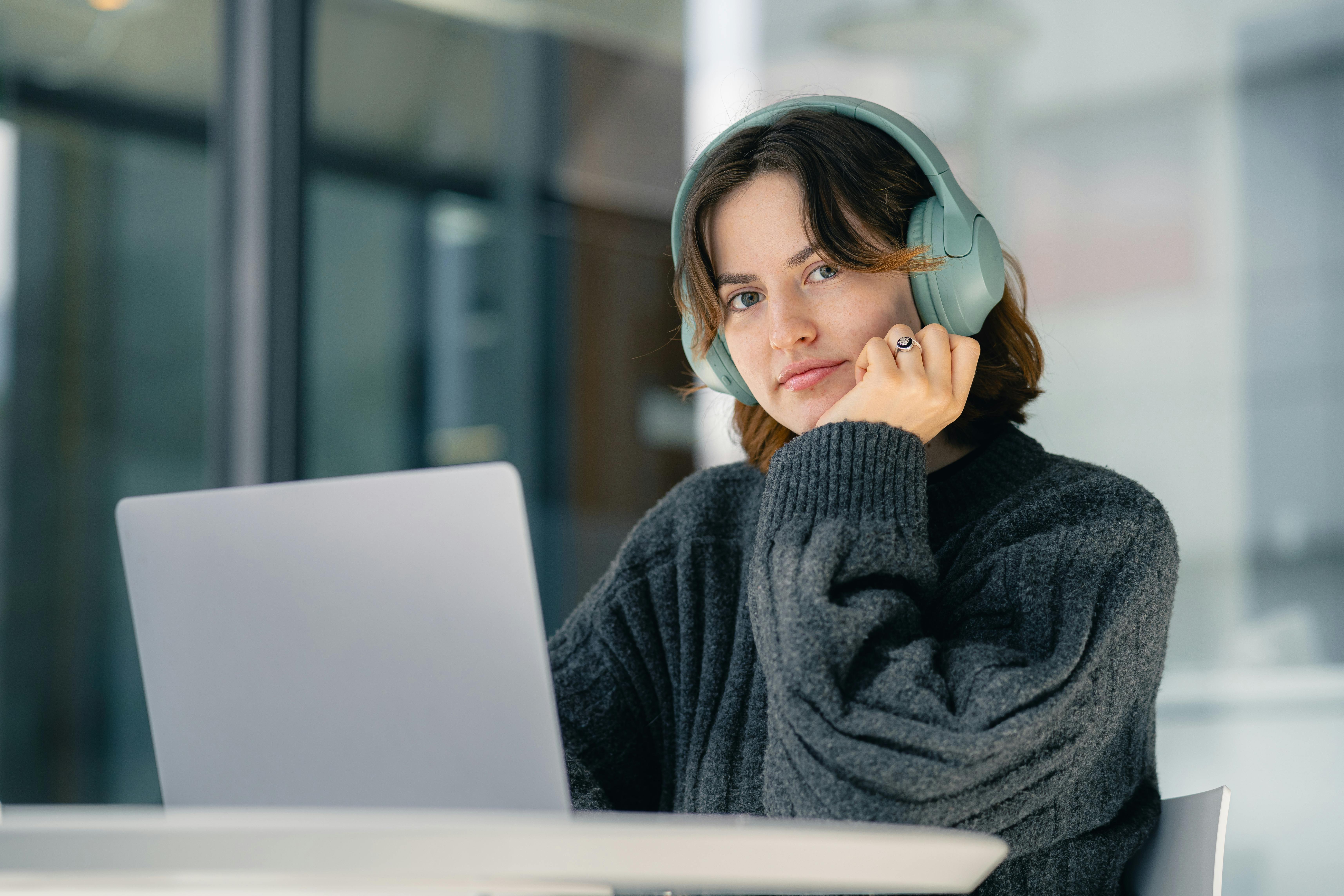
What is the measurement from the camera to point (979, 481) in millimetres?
1153

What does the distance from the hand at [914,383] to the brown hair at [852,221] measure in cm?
8

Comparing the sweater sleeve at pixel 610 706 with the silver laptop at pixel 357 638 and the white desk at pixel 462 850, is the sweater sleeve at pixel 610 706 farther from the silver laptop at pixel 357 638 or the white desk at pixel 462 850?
the white desk at pixel 462 850

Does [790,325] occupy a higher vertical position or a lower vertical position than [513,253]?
lower

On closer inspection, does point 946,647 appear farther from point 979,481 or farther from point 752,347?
point 752,347

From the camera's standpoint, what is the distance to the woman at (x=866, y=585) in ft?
2.91

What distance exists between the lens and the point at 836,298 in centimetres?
113

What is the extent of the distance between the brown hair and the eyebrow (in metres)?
0.01

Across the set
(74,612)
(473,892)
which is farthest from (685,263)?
(74,612)

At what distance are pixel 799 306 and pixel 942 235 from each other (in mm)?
147

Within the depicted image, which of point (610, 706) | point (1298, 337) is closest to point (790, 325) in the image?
point (610, 706)

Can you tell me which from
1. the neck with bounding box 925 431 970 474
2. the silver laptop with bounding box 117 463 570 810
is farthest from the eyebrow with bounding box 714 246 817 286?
the silver laptop with bounding box 117 463 570 810

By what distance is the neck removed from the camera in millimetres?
1218

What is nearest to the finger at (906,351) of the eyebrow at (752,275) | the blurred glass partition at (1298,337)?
the eyebrow at (752,275)

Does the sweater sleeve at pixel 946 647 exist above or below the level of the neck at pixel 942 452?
below
